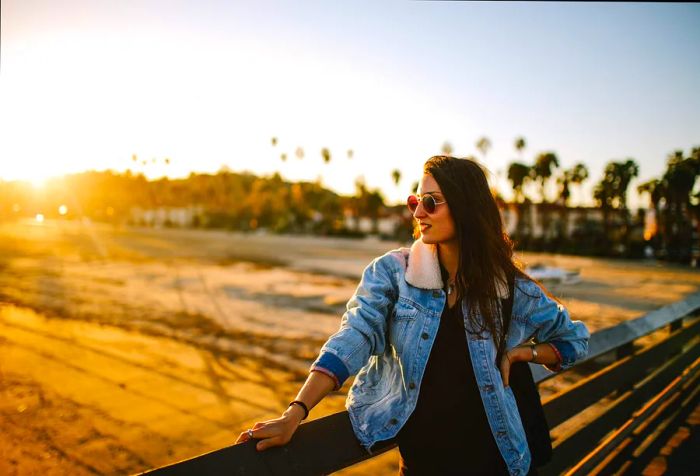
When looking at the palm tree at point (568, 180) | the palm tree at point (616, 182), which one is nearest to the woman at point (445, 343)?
the palm tree at point (616, 182)

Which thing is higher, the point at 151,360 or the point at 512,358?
the point at 512,358

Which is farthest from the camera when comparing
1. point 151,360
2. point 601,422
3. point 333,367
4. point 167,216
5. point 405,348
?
point 167,216

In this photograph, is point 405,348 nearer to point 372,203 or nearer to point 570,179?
point 570,179

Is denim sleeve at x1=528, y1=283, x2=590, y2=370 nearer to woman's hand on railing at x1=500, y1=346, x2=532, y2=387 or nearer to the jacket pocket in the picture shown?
woman's hand on railing at x1=500, y1=346, x2=532, y2=387

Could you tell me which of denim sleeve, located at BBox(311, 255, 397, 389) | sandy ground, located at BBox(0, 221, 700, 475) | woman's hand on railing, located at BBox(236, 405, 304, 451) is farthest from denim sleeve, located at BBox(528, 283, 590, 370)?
sandy ground, located at BBox(0, 221, 700, 475)

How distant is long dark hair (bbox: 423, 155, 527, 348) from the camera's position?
1591mm

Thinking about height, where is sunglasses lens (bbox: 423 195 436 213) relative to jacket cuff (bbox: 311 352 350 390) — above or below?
above

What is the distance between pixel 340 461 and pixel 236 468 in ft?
1.33

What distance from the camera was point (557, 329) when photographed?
174cm

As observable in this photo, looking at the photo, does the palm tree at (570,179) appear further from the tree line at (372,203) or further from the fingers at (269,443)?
the fingers at (269,443)

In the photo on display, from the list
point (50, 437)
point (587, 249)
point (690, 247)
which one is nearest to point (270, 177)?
point (587, 249)

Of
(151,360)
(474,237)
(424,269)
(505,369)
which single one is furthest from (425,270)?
(151,360)

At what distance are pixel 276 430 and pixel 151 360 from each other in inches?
303

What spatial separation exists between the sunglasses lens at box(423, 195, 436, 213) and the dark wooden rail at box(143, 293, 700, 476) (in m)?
0.76
